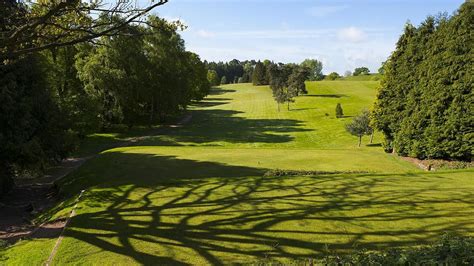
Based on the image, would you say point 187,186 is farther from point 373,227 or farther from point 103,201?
point 373,227

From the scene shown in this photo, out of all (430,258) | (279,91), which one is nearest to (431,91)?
(430,258)

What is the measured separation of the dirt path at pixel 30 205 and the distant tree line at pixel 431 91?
22235 millimetres

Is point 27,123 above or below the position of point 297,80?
below

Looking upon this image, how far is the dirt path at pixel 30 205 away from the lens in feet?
42.5

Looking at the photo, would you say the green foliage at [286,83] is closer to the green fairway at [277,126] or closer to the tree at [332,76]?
the green fairway at [277,126]

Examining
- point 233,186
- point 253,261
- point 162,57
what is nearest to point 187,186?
point 233,186

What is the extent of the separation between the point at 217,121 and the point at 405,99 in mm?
32601

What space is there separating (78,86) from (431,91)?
34431 millimetres

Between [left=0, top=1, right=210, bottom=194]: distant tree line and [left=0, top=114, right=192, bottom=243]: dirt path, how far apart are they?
1.06m

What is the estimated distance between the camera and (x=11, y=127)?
18578 millimetres

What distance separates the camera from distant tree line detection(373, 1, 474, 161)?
2325 centimetres

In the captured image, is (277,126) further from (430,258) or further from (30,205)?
(430,258)

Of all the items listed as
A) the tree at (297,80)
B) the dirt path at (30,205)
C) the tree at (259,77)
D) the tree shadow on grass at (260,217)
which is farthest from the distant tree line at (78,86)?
the tree at (259,77)

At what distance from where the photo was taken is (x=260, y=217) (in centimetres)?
1152
